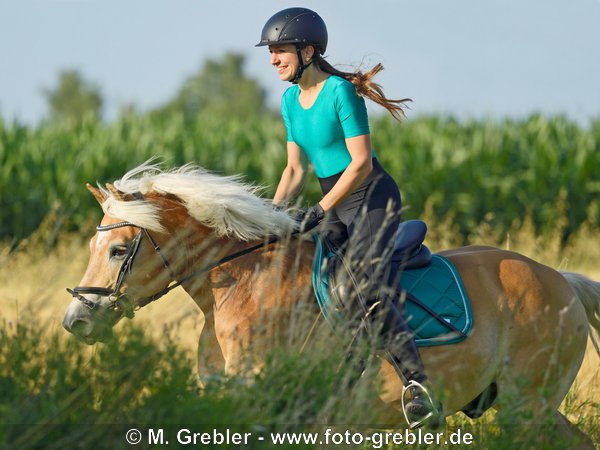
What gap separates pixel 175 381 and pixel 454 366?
197cm

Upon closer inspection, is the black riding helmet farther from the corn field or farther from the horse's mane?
the corn field

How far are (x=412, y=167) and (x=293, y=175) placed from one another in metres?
13.4

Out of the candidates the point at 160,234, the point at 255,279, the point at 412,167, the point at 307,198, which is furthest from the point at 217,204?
the point at 412,167

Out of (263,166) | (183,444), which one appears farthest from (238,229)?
(263,166)

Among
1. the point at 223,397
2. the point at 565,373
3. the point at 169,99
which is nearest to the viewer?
the point at 223,397

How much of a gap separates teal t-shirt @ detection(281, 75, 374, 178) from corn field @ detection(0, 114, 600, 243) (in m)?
12.1

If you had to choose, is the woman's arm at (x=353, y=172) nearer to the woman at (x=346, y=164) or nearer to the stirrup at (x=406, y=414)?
the woman at (x=346, y=164)

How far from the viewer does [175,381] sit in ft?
14.7

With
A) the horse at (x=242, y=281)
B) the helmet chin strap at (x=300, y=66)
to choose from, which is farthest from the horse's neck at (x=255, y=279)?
the helmet chin strap at (x=300, y=66)

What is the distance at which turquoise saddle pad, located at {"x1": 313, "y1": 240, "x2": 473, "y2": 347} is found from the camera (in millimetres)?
5742

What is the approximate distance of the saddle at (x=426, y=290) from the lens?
18.8 feet

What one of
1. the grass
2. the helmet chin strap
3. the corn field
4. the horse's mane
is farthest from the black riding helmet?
the corn field

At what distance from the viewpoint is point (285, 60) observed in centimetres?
572

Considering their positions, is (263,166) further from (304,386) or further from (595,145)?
(304,386)
